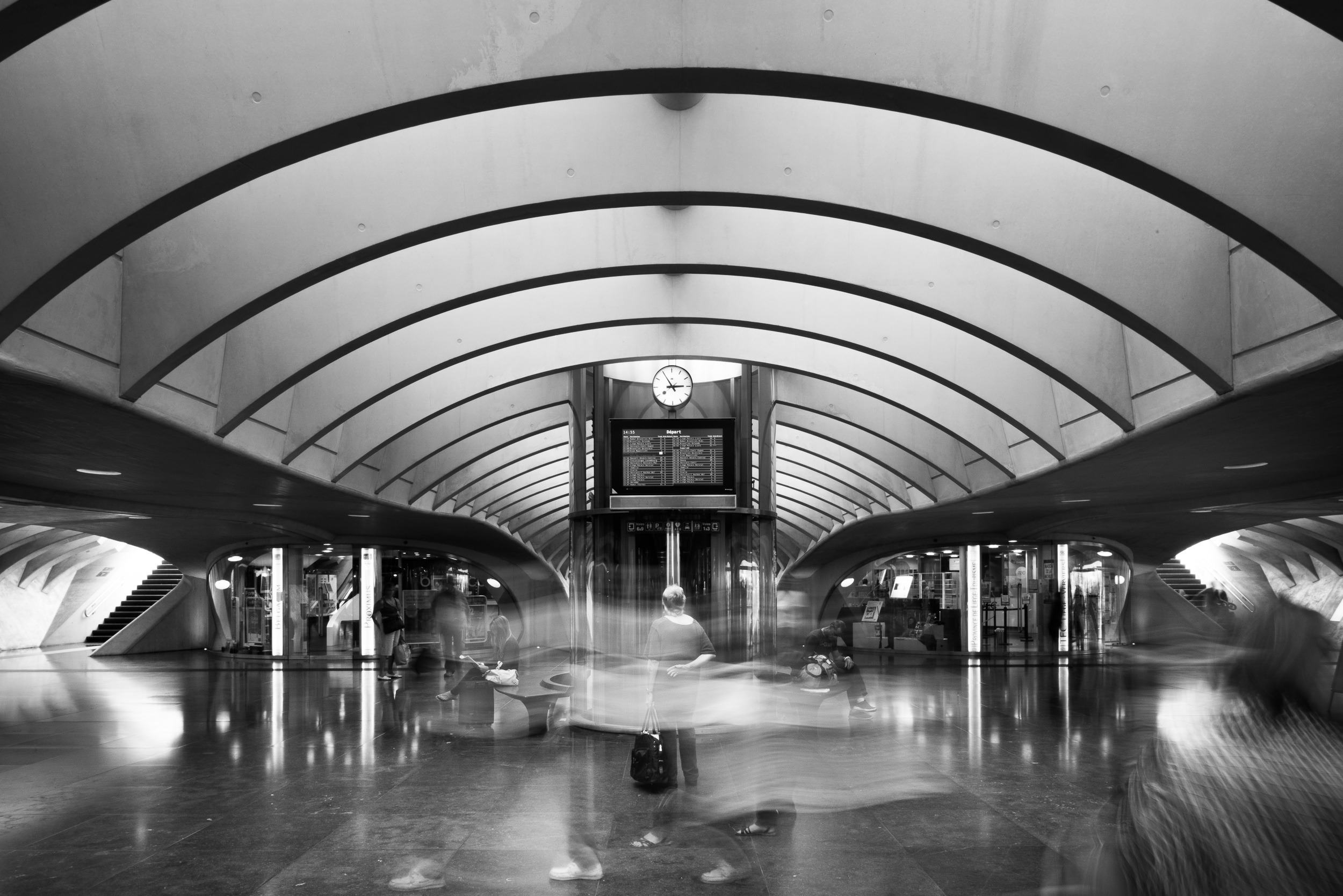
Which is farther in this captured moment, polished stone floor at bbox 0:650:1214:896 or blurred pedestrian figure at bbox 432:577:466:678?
blurred pedestrian figure at bbox 432:577:466:678

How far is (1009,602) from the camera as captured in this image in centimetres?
3145

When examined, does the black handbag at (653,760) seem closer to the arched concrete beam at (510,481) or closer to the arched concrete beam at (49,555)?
the arched concrete beam at (510,481)

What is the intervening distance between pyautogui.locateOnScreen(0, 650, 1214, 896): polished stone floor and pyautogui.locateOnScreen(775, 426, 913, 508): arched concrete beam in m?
12.0

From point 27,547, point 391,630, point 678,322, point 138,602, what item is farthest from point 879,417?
point 138,602

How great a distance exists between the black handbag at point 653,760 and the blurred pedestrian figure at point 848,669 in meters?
5.56

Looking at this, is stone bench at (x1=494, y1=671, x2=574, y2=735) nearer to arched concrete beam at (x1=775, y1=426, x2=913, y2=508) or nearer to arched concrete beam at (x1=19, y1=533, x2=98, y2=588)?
arched concrete beam at (x1=775, y1=426, x2=913, y2=508)

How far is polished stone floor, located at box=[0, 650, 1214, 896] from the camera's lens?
635cm

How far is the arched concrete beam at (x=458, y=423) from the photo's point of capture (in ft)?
77.5

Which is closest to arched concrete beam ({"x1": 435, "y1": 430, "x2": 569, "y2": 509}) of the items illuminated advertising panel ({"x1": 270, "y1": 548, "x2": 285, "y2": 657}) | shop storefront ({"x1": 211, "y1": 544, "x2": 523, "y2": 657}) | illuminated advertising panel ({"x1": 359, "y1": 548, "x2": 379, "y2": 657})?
shop storefront ({"x1": 211, "y1": 544, "x2": 523, "y2": 657})

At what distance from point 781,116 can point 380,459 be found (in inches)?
579

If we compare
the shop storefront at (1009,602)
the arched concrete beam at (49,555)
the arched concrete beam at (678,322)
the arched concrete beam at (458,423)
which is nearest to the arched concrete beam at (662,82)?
the arched concrete beam at (678,322)

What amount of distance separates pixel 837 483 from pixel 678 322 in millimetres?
17311

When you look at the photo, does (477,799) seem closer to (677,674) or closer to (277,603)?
(677,674)

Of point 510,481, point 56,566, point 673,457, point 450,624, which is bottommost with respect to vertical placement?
point 450,624
